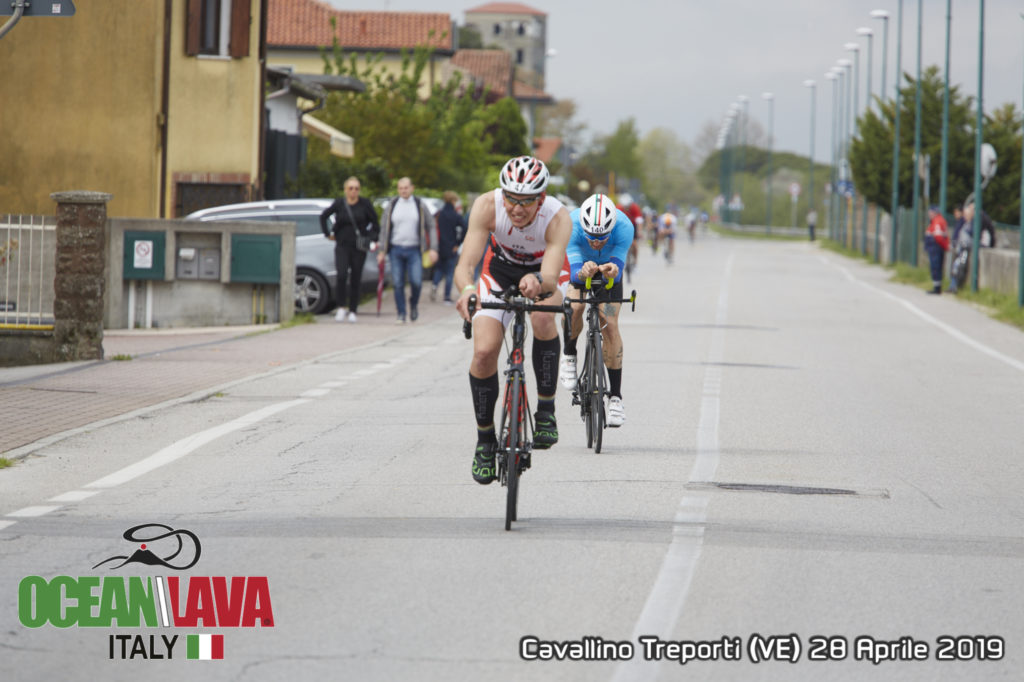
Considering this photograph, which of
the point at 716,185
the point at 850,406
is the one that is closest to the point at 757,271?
the point at 850,406

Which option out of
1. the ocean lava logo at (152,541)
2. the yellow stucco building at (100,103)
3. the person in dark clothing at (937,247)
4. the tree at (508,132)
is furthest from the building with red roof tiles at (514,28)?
the ocean lava logo at (152,541)

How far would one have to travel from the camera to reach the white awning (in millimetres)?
39531

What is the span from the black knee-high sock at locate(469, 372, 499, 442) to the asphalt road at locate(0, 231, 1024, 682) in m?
0.40

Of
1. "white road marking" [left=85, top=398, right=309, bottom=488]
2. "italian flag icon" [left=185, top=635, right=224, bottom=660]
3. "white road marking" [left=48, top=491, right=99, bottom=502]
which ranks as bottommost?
"italian flag icon" [left=185, top=635, right=224, bottom=660]

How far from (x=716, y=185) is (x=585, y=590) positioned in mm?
186828

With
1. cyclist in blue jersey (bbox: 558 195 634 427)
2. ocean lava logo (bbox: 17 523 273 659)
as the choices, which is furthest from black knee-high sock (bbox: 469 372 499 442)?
cyclist in blue jersey (bbox: 558 195 634 427)

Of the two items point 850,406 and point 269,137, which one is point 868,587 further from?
point 269,137

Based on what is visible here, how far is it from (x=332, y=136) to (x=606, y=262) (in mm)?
29531

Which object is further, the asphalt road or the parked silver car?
the parked silver car

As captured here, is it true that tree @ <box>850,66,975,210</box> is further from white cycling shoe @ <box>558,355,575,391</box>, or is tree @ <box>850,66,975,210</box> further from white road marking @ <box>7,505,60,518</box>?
white road marking @ <box>7,505,60,518</box>

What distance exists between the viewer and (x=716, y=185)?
19088 cm

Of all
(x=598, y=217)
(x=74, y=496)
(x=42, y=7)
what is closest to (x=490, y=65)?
(x=42, y=7)

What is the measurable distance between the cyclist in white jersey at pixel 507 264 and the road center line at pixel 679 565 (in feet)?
3.17

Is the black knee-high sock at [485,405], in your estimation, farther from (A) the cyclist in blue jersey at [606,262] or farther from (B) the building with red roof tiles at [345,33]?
(B) the building with red roof tiles at [345,33]
